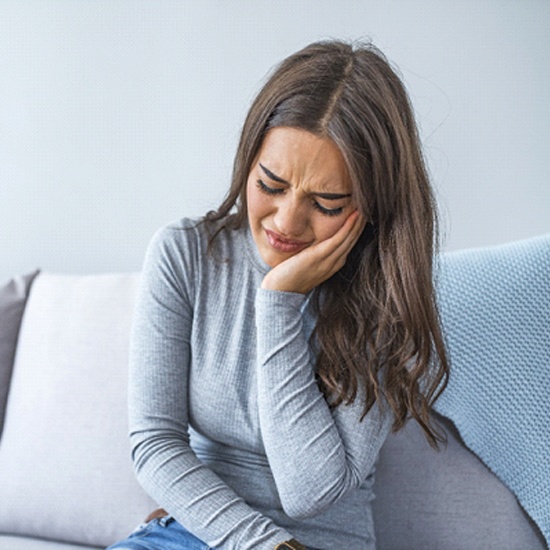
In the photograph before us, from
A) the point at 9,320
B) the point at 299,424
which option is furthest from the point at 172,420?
the point at 9,320

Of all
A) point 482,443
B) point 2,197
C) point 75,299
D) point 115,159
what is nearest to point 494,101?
point 482,443

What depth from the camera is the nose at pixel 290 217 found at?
1.06m

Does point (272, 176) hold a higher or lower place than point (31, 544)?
higher

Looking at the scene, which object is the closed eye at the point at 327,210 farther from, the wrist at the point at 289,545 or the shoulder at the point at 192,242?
the wrist at the point at 289,545

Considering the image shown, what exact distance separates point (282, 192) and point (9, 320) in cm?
86

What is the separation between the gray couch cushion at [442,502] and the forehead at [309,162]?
23.7 inches

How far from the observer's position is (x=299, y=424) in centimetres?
108

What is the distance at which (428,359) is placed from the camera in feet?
3.75

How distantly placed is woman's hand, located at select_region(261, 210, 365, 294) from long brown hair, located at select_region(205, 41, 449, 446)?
42 mm

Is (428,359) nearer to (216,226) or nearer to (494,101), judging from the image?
(216,226)

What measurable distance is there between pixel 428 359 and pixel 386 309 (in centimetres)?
11

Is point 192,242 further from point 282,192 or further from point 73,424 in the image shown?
point 73,424

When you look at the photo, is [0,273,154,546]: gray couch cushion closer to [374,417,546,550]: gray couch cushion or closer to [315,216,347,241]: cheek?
[374,417,546,550]: gray couch cushion

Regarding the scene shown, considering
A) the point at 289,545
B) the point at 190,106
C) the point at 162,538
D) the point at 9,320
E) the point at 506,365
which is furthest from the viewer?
the point at 190,106
